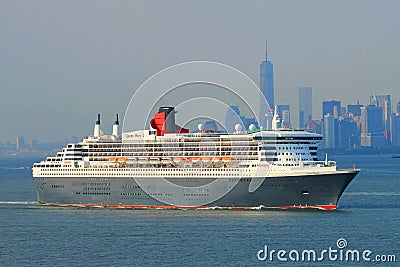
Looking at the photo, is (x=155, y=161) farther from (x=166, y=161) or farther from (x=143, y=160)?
(x=143, y=160)

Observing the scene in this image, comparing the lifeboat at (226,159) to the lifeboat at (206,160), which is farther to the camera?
the lifeboat at (206,160)

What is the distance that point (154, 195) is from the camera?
6047 centimetres

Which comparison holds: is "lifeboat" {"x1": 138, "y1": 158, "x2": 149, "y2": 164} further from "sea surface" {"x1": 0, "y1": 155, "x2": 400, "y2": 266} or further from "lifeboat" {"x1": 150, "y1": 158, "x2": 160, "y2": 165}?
"sea surface" {"x1": 0, "y1": 155, "x2": 400, "y2": 266}

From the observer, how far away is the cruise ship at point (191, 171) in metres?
56.7

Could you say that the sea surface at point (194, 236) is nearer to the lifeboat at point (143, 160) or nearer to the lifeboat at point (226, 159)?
the lifeboat at point (226, 159)

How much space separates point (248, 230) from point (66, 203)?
19.5 meters

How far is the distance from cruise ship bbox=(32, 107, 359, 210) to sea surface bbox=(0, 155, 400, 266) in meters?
1.30

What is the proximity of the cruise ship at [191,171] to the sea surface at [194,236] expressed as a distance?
1.30 m

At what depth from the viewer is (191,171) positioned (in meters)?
59.6

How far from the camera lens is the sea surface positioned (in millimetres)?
40406

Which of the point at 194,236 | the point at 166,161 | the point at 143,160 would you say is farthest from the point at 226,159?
the point at 194,236

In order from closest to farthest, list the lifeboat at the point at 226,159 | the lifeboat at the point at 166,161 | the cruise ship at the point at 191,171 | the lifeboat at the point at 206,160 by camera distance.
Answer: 1. the cruise ship at the point at 191,171
2. the lifeboat at the point at 226,159
3. the lifeboat at the point at 206,160
4. the lifeboat at the point at 166,161

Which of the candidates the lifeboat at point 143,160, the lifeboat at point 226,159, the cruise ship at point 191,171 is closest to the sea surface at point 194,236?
the cruise ship at point 191,171

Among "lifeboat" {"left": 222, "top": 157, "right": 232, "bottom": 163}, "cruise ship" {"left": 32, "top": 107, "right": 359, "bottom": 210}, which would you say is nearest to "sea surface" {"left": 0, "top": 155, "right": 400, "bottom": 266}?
"cruise ship" {"left": 32, "top": 107, "right": 359, "bottom": 210}
